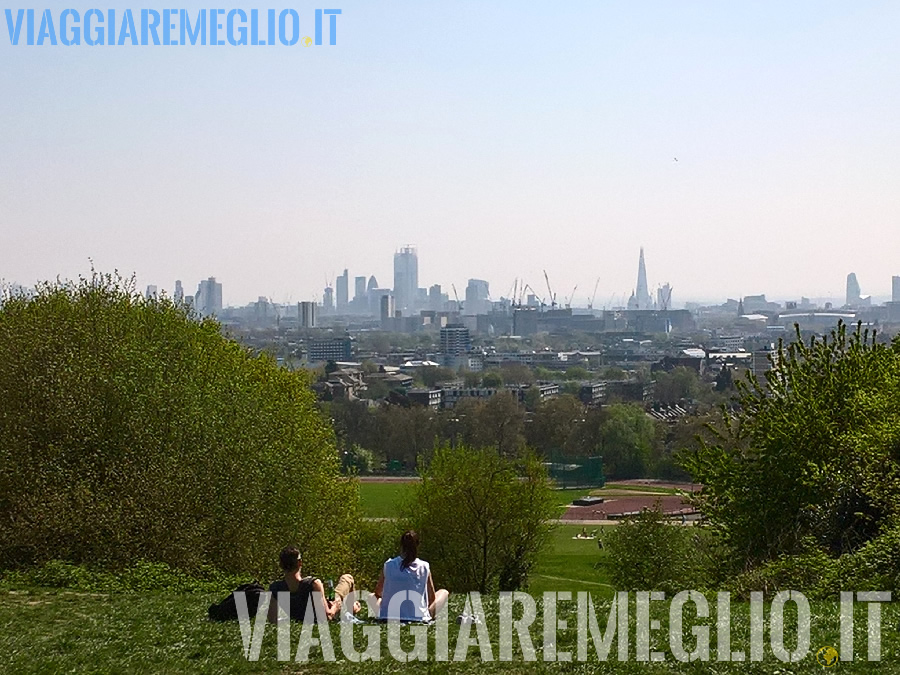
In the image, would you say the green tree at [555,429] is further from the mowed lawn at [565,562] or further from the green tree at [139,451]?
the green tree at [139,451]

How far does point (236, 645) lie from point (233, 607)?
1178mm

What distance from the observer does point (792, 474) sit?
1872cm

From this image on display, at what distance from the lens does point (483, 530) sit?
93.4ft

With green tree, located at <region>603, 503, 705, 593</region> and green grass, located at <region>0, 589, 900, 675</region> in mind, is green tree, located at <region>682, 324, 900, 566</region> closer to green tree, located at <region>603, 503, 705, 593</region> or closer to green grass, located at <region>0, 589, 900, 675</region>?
green tree, located at <region>603, 503, 705, 593</region>

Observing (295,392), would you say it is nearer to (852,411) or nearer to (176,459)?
(176,459)

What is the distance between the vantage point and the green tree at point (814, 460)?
16969 mm

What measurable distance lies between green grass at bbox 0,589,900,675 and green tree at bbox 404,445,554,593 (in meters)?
17.0

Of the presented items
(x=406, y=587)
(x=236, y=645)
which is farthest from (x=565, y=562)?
(x=236, y=645)

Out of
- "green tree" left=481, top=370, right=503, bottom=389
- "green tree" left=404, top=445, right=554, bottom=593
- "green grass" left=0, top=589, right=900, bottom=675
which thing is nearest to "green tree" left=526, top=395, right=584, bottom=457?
"green tree" left=481, top=370, right=503, bottom=389

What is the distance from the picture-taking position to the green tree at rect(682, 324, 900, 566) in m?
17.0

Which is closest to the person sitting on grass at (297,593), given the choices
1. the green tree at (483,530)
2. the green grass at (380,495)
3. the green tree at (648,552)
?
the green tree at (648,552)

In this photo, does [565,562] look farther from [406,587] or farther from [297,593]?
[297,593]

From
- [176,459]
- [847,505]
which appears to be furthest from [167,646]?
[847,505]

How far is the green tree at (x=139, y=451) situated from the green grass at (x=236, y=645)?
21.4 ft
